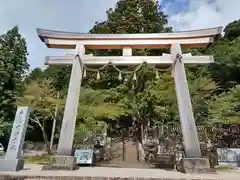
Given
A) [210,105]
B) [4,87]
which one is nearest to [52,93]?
[4,87]

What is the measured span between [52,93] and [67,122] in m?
13.2

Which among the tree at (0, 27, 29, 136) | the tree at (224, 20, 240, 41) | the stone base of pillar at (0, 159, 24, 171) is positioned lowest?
the stone base of pillar at (0, 159, 24, 171)

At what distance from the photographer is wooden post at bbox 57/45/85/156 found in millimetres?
6859

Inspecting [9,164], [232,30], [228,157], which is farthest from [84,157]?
[232,30]

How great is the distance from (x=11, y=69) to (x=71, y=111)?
17730mm

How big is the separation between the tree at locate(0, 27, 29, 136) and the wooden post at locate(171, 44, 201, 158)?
17.1m

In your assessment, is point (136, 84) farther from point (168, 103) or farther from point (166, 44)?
point (166, 44)

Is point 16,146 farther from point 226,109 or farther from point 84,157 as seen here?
point 226,109

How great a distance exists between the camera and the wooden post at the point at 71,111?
6.86m

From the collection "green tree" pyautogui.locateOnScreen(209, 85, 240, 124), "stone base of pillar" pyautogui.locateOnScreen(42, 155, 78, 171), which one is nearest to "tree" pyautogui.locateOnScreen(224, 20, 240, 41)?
"green tree" pyautogui.locateOnScreen(209, 85, 240, 124)

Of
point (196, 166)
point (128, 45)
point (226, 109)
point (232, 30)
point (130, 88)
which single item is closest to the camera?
point (196, 166)

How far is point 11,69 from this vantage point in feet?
73.2

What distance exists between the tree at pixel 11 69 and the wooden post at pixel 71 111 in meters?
15.1

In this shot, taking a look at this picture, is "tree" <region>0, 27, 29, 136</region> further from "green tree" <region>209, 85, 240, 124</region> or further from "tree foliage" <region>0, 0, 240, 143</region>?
"green tree" <region>209, 85, 240, 124</region>
